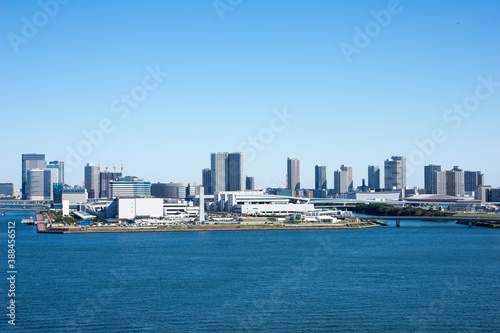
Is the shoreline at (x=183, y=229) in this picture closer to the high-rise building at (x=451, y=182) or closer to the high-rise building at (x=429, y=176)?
the high-rise building at (x=451, y=182)

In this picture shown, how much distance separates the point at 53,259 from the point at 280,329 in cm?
711

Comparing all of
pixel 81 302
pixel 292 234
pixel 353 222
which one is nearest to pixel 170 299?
pixel 81 302

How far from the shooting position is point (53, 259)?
12.4 metres

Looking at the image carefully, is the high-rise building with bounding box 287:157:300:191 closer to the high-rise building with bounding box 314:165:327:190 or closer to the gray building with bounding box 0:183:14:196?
the high-rise building with bounding box 314:165:327:190

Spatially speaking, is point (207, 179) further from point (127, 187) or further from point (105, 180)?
point (127, 187)

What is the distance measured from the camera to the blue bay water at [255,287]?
23.8 ft

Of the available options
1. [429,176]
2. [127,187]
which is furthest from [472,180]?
[127,187]

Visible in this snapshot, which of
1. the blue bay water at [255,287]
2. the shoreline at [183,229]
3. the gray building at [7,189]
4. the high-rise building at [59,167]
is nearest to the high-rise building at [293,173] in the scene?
the high-rise building at [59,167]

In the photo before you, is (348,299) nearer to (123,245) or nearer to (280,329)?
(280,329)

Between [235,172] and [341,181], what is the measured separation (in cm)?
2480

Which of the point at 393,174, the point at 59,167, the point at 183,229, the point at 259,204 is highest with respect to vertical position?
the point at 59,167

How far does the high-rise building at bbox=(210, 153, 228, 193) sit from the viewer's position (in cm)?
5697

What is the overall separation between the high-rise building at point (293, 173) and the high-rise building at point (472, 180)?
19352mm

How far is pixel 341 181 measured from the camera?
76812 mm
